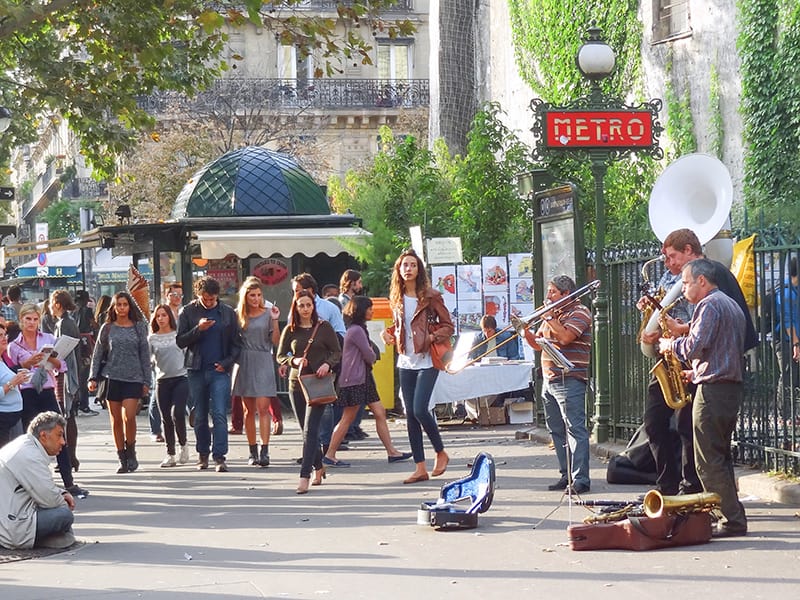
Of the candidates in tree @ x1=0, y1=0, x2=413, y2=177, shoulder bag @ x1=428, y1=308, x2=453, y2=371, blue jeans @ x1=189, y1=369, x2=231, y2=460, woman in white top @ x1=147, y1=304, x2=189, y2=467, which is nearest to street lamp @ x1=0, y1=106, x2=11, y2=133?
tree @ x1=0, y1=0, x2=413, y2=177

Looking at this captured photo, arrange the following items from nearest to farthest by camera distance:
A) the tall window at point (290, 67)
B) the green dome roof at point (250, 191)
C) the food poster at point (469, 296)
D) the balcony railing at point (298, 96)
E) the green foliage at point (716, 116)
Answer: the food poster at point (469, 296) → the green dome roof at point (250, 191) → the green foliage at point (716, 116) → the balcony railing at point (298, 96) → the tall window at point (290, 67)

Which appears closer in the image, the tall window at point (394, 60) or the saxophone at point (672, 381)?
the saxophone at point (672, 381)

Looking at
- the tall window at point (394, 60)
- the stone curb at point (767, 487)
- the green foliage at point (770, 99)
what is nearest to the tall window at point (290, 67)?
the tall window at point (394, 60)

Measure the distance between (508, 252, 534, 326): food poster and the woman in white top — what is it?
5192 mm

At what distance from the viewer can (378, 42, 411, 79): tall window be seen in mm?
55688

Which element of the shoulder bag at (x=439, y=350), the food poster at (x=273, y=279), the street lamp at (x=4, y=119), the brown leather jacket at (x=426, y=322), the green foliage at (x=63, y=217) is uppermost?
the green foliage at (x=63, y=217)

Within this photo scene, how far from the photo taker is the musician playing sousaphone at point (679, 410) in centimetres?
907

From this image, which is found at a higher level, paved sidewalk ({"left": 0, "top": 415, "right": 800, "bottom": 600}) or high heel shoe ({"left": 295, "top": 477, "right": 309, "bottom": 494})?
high heel shoe ({"left": 295, "top": 477, "right": 309, "bottom": 494})

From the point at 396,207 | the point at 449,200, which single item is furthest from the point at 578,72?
the point at 396,207

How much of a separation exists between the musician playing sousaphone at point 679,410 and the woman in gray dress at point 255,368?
5.26 meters

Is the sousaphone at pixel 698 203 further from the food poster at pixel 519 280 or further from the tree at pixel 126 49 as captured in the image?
the food poster at pixel 519 280

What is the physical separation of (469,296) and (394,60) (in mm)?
38517

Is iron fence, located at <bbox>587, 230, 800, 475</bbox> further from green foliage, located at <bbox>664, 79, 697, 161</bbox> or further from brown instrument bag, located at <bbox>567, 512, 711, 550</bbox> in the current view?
green foliage, located at <bbox>664, 79, 697, 161</bbox>

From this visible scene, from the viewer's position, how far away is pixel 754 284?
10.8 metres
